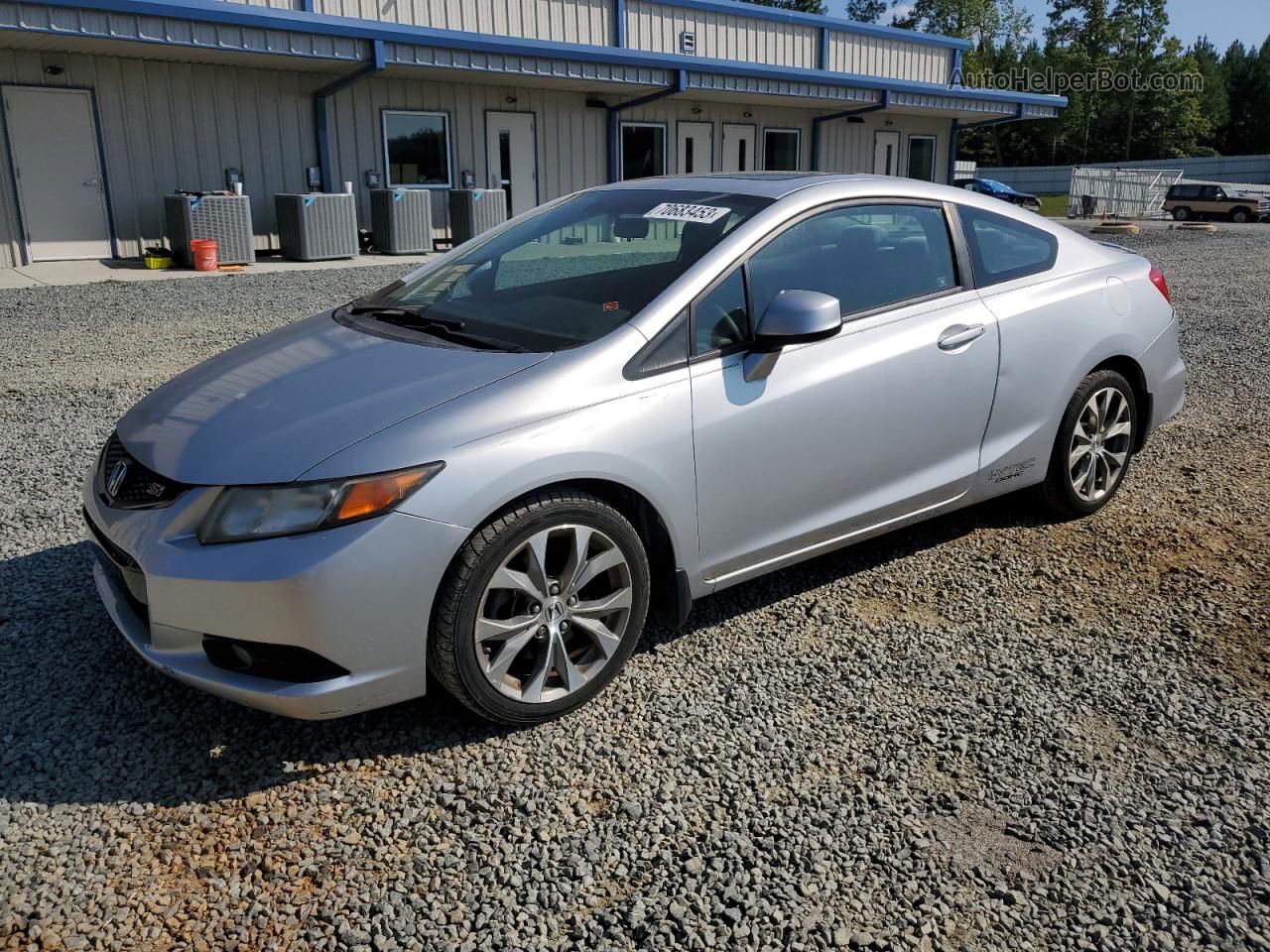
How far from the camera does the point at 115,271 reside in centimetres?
1479

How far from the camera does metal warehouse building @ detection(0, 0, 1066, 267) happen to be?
14992 mm

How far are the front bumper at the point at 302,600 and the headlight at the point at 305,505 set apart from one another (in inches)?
1.2

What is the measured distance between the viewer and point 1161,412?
4.91 meters

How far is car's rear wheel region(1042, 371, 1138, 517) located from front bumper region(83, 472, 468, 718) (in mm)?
2906

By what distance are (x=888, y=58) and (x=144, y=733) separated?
2961 centimetres

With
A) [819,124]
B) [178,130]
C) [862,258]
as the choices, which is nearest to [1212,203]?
[819,124]

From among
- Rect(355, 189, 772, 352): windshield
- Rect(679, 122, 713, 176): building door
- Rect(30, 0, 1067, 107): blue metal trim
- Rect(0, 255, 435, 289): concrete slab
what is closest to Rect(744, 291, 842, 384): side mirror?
Rect(355, 189, 772, 352): windshield

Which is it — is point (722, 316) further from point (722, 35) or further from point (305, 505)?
point (722, 35)

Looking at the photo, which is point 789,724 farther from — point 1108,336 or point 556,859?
point 1108,336

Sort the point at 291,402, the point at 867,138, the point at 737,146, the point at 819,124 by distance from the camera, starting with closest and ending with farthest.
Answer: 1. the point at 291,402
2. the point at 737,146
3. the point at 819,124
4. the point at 867,138

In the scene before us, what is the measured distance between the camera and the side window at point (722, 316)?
3.36 meters

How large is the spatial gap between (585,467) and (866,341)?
128cm

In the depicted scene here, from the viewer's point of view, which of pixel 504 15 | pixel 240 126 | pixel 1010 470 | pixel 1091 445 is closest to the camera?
pixel 1010 470

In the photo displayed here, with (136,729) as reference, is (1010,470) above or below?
above
